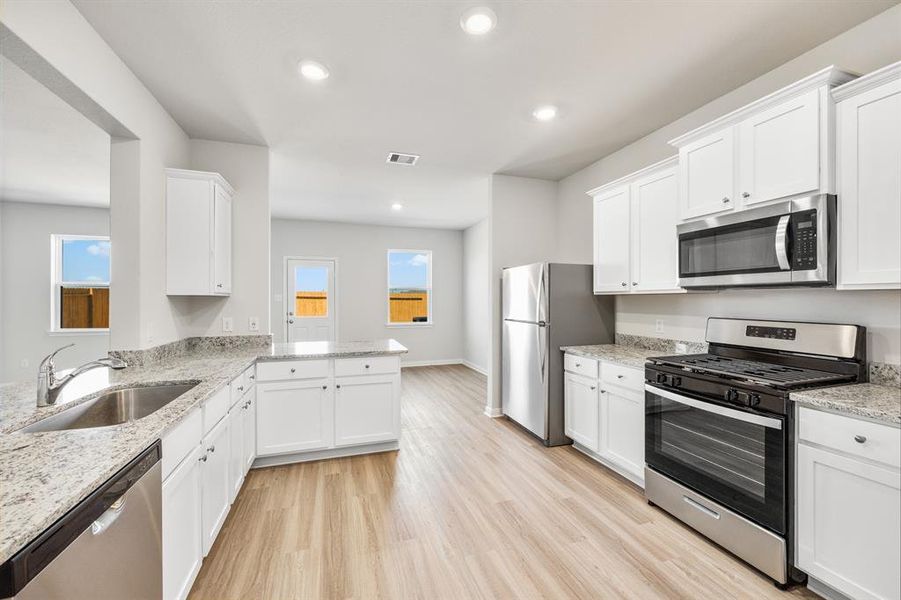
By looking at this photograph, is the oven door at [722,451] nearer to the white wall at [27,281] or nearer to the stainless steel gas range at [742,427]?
the stainless steel gas range at [742,427]

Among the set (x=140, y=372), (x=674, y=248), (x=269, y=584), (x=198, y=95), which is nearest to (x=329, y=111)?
(x=198, y=95)

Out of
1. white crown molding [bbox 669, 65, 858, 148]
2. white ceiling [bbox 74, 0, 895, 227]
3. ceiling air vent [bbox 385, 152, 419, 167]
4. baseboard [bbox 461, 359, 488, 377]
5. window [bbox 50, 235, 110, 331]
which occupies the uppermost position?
ceiling air vent [bbox 385, 152, 419, 167]

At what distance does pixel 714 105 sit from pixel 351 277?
18.7ft

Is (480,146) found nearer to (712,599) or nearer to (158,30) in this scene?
(158,30)

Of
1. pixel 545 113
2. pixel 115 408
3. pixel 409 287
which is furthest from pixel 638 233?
pixel 409 287

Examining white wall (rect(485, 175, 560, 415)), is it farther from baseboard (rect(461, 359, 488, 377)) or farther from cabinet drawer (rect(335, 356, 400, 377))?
baseboard (rect(461, 359, 488, 377))

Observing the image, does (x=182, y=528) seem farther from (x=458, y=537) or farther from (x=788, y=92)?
(x=788, y=92)

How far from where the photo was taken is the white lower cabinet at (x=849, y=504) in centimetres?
142

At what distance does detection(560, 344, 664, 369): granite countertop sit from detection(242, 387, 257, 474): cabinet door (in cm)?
253

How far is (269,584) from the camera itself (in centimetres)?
179

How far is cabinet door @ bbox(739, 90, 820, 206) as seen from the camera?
1.85 meters

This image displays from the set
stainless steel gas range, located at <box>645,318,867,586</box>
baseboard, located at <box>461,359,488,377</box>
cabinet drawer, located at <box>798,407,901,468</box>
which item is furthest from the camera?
baseboard, located at <box>461,359,488,377</box>

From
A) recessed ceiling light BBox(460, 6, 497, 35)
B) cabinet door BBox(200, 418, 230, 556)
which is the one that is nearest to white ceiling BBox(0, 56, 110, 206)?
cabinet door BBox(200, 418, 230, 556)

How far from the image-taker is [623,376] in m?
2.73
